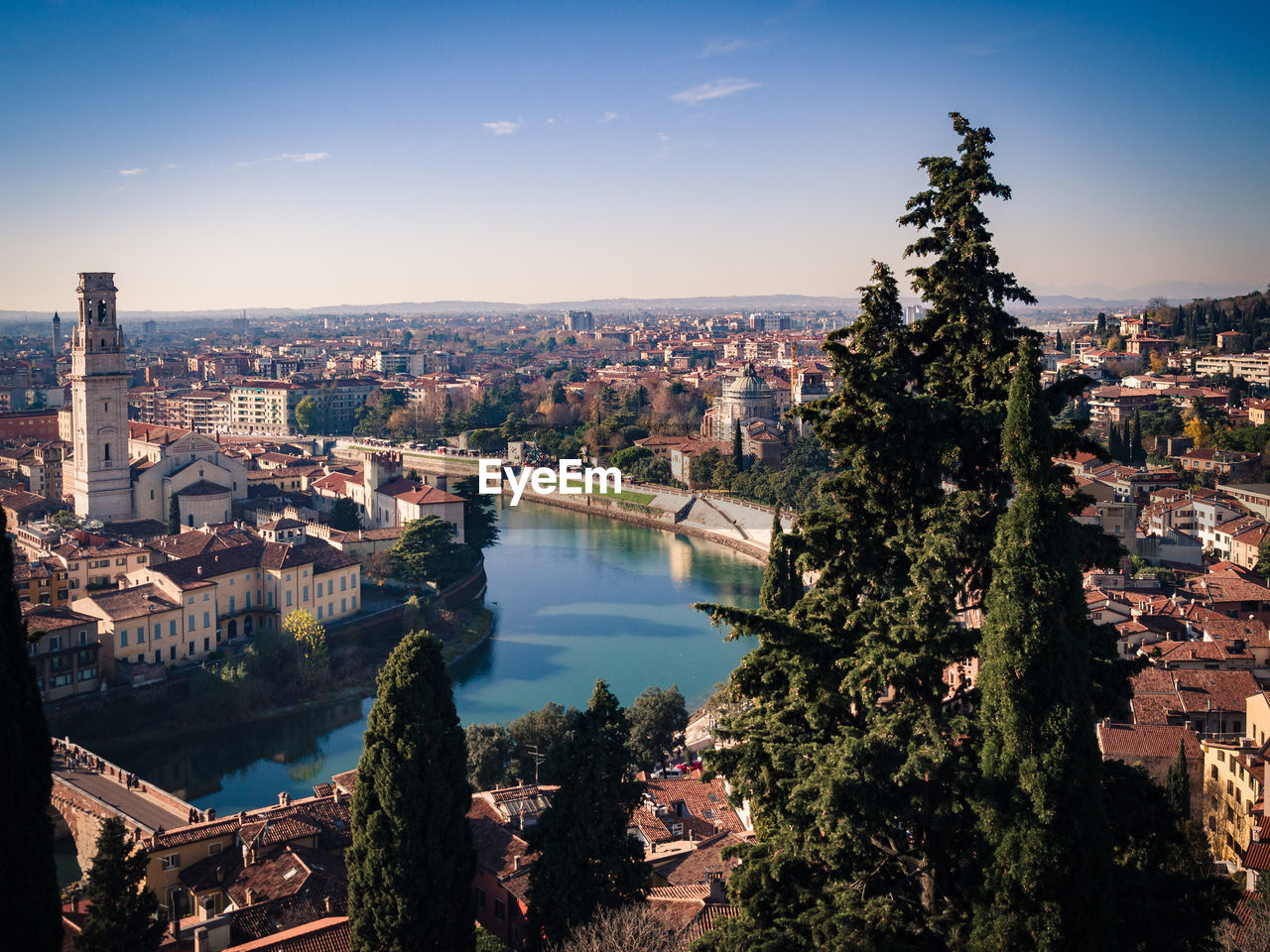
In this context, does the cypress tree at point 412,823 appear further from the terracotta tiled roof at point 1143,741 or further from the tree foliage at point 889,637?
the terracotta tiled roof at point 1143,741

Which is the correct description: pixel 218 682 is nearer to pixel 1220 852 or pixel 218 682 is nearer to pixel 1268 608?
pixel 1220 852

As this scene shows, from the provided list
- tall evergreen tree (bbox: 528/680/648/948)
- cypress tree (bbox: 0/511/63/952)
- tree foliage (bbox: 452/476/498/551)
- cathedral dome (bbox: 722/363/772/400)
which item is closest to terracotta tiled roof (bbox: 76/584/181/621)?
tree foliage (bbox: 452/476/498/551)

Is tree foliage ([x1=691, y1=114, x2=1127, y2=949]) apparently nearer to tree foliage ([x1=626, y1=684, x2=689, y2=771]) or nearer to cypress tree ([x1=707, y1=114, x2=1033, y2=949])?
cypress tree ([x1=707, y1=114, x2=1033, y2=949])

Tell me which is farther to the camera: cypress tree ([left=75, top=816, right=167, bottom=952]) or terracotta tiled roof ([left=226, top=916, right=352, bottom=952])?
terracotta tiled roof ([left=226, top=916, right=352, bottom=952])

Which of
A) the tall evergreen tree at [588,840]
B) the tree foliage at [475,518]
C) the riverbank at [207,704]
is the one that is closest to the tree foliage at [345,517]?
the tree foliage at [475,518]

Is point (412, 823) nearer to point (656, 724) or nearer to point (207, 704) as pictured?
point (656, 724)

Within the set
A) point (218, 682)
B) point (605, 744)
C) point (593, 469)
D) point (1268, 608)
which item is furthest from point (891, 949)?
point (593, 469)
